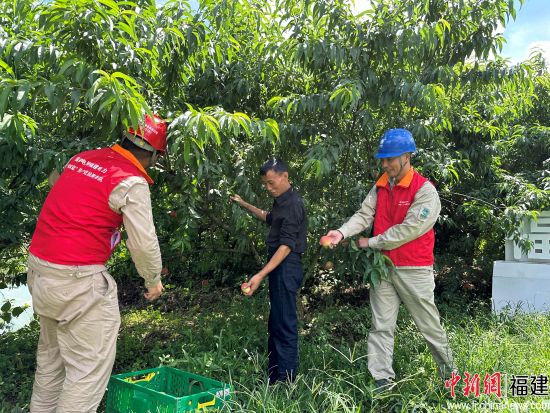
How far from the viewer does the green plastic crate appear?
2.48 meters

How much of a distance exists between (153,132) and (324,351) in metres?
2.37

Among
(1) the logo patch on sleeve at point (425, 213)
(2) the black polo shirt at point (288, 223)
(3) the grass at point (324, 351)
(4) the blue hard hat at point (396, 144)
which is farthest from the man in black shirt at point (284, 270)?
(1) the logo patch on sleeve at point (425, 213)

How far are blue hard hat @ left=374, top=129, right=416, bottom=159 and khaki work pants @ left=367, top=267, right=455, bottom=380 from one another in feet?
2.54

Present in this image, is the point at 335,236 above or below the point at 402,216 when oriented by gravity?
below

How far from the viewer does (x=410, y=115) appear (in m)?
4.38

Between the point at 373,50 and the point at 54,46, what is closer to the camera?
the point at 54,46

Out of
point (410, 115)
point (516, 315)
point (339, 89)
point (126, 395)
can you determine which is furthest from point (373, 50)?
point (516, 315)

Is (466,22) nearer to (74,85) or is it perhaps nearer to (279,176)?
(279,176)

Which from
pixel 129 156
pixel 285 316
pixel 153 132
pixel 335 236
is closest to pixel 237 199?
pixel 335 236

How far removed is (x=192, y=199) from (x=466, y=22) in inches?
97.9

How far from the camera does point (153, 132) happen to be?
282 cm

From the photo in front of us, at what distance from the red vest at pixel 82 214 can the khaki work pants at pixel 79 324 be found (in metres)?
0.08

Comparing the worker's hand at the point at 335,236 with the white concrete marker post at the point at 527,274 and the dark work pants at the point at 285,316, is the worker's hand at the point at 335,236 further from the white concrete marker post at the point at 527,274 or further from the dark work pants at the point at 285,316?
the white concrete marker post at the point at 527,274

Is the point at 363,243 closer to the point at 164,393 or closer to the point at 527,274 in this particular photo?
the point at 164,393
